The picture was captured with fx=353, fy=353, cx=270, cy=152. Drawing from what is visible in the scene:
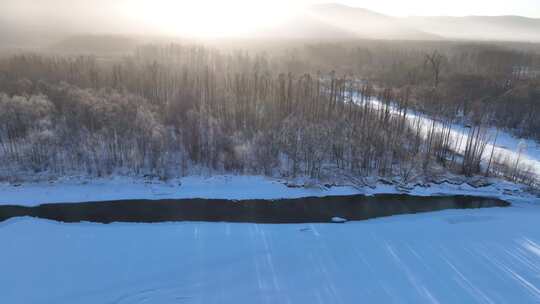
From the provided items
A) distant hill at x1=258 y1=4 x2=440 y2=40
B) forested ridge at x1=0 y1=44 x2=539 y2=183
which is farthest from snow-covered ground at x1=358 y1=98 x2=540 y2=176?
distant hill at x1=258 y1=4 x2=440 y2=40

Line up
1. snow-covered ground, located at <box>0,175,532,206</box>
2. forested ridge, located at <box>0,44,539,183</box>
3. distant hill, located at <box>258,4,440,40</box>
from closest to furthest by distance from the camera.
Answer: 1. snow-covered ground, located at <box>0,175,532,206</box>
2. forested ridge, located at <box>0,44,539,183</box>
3. distant hill, located at <box>258,4,440,40</box>

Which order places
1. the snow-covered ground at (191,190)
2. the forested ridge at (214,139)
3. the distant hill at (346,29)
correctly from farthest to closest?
the distant hill at (346,29)
the forested ridge at (214,139)
the snow-covered ground at (191,190)

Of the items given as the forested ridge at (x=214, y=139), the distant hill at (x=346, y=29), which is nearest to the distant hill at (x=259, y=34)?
the distant hill at (x=346, y=29)

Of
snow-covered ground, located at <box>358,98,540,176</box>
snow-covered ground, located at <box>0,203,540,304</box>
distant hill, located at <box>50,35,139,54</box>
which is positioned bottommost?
snow-covered ground, located at <box>0,203,540,304</box>

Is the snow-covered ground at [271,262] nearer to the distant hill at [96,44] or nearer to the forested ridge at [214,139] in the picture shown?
the forested ridge at [214,139]

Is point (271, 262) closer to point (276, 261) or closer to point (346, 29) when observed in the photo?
point (276, 261)

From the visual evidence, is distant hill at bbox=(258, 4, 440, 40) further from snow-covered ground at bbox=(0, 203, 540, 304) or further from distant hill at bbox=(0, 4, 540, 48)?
snow-covered ground at bbox=(0, 203, 540, 304)

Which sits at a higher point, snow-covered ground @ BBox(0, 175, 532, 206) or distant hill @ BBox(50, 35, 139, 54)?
distant hill @ BBox(50, 35, 139, 54)

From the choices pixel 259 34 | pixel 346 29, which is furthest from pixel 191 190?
pixel 346 29
